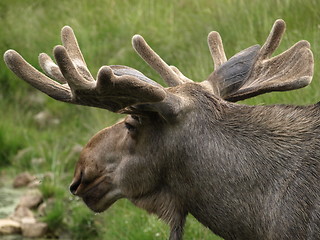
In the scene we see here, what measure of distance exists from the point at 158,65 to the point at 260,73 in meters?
0.45

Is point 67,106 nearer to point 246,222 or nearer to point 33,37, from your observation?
point 33,37

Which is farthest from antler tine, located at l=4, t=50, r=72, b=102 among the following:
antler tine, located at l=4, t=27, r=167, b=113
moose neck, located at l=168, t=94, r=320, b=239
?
moose neck, located at l=168, t=94, r=320, b=239

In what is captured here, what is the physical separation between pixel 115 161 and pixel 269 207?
0.70 metres

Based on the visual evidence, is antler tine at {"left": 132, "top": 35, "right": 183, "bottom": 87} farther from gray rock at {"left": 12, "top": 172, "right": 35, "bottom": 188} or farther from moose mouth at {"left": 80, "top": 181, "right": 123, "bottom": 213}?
gray rock at {"left": 12, "top": 172, "right": 35, "bottom": 188}

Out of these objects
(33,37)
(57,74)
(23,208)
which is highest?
(57,74)

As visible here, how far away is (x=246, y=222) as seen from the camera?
379 centimetres

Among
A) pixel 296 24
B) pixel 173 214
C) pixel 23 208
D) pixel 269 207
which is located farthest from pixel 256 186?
pixel 23 208

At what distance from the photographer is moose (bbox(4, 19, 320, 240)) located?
12.1 ft

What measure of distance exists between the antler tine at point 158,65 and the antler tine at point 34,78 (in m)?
0.52

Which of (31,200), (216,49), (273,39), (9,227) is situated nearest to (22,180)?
(31,200)

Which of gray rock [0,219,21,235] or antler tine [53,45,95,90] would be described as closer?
antler tine [53,45,95,90]

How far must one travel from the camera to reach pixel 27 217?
691cm

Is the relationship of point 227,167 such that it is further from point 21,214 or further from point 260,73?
point 21,214

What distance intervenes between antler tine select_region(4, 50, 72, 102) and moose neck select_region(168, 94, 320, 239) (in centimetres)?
51
